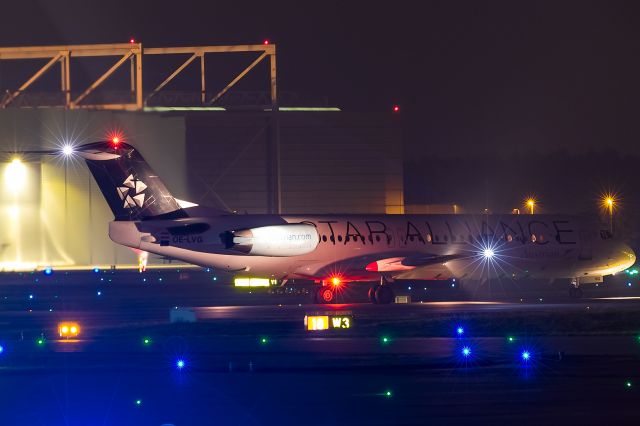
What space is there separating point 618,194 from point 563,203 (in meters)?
11.3

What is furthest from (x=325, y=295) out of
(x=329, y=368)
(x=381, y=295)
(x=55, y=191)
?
(x=55, y=191)

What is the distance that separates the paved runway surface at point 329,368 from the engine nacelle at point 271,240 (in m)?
5.62

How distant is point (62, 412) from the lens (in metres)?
18.8

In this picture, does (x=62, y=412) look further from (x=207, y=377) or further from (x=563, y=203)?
(x=563, y=203)

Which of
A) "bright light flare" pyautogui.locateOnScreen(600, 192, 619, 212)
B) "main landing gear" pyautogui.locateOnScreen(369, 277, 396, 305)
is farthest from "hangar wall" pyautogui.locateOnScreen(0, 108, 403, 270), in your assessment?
"main landing gear" pyautogui.locateOnScreen(369, 277, 396, 305)

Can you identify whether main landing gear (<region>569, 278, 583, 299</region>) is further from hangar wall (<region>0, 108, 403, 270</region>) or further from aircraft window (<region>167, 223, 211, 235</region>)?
hangar wall (<region>0, 108, 403, 270</region>)

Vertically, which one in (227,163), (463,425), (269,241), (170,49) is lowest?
(463,425)

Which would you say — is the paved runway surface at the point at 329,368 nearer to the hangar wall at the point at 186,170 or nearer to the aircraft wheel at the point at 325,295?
the aircraft wheel at the point at 325,295

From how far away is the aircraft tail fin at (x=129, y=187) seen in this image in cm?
4597

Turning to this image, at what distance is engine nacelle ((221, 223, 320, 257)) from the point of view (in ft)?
148

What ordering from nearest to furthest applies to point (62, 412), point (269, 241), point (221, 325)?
point (62, 412) < point (221, 325) < point (269, 241)

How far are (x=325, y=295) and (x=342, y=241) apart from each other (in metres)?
2.81

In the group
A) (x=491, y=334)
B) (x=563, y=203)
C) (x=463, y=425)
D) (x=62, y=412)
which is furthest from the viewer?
(x=563, y=203)

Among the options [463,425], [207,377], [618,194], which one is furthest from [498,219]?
[618,194]
